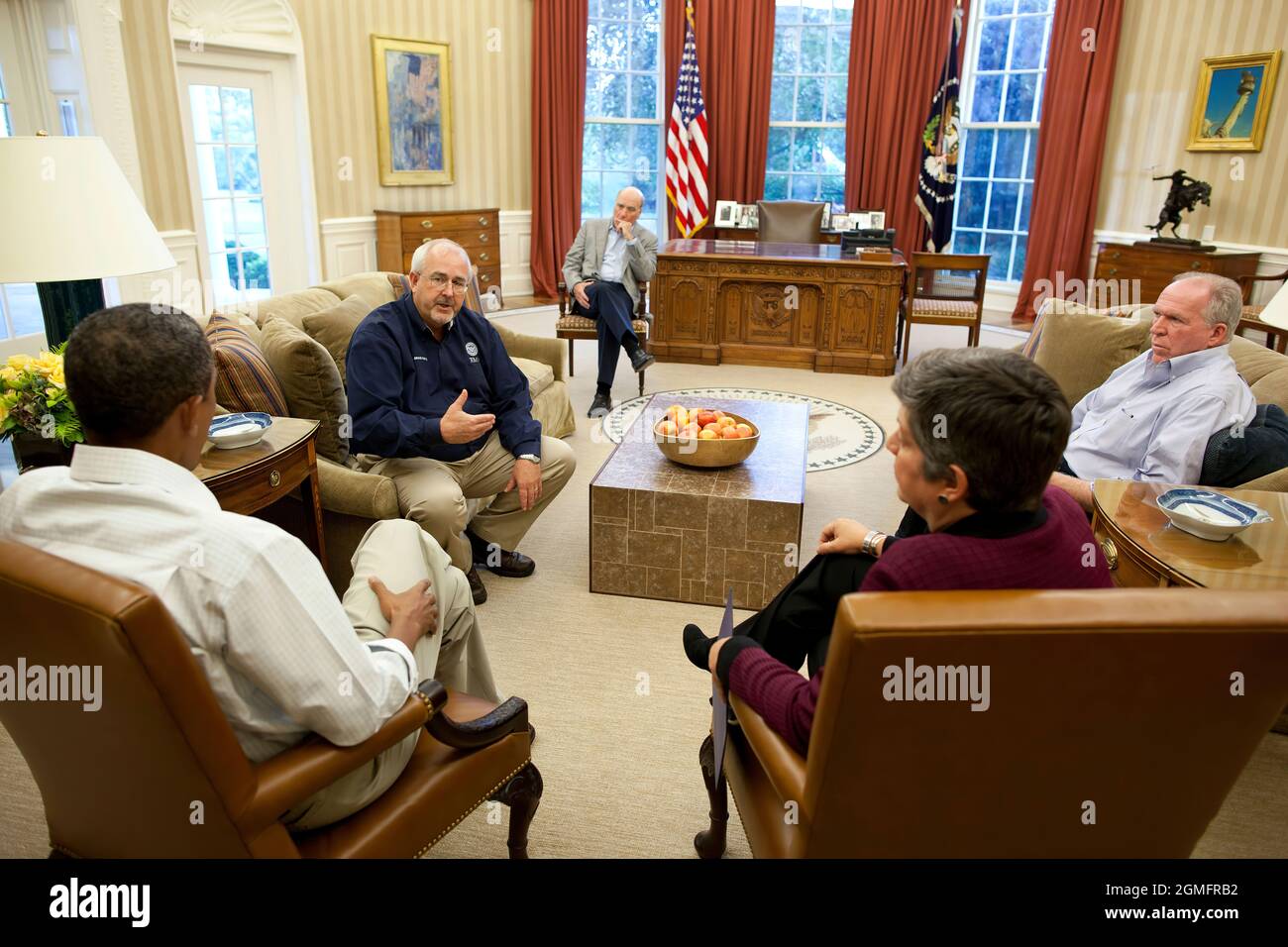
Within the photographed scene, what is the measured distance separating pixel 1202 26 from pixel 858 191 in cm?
294

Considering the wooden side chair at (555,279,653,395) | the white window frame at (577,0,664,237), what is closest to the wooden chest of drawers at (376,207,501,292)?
the white window frame at (577,0,664,237)

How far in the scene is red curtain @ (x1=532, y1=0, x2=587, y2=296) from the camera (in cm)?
841

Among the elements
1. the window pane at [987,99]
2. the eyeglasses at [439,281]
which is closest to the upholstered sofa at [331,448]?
the eyeglasses at [439,281]

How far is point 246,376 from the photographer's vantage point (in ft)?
8.93

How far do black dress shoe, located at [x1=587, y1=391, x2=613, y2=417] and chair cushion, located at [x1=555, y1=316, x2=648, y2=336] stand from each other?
19.6 inches

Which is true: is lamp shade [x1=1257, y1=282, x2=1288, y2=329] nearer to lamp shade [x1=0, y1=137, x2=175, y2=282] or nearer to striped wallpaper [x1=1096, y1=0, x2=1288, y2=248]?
lamp shade [x1=0, y1=137, x2=175, y2=282]

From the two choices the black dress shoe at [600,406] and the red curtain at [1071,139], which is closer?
the black dress shoe at [600,406]

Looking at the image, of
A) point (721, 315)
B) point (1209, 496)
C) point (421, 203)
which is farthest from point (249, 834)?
point (421, 203)

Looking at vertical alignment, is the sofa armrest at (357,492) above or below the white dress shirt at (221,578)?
below

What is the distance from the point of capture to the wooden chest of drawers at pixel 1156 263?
20.0ft

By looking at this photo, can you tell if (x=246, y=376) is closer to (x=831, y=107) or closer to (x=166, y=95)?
(x=166, y=95)

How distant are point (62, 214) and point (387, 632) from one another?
56.6 inches

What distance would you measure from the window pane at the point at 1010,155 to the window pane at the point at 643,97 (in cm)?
346

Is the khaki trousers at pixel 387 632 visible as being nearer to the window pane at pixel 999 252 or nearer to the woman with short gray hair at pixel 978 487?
the woman with short gray hair at pixel 978 487
